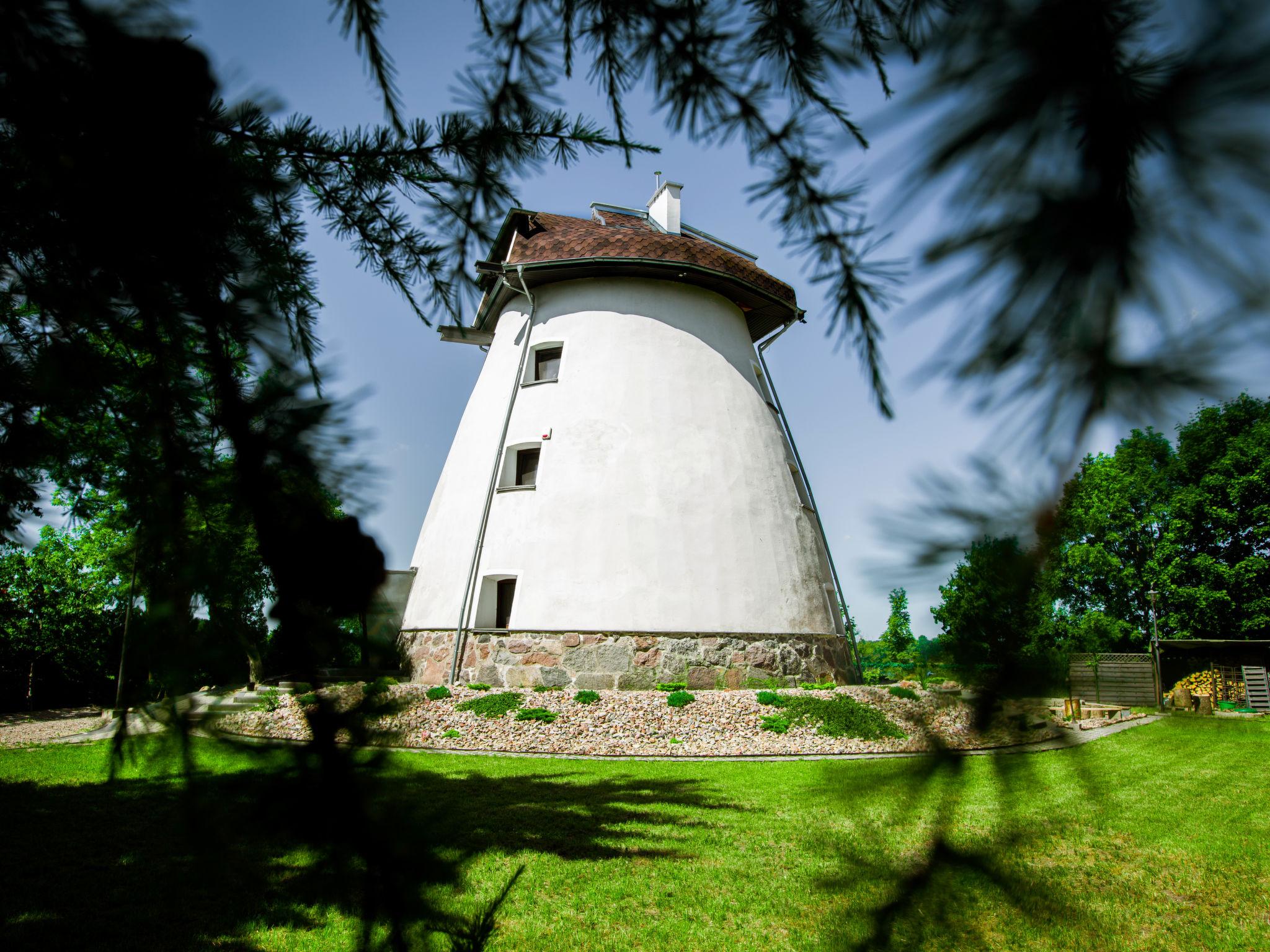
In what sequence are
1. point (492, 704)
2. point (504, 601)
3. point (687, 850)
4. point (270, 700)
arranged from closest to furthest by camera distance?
point (270, 700), point (687, 850), point (492, 704), point (504, 601)

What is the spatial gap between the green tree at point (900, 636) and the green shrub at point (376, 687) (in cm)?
70

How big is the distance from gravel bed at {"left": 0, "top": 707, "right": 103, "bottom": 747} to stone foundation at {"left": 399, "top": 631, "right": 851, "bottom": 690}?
5.28 metres

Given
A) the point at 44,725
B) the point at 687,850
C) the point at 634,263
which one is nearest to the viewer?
the point at 687,850

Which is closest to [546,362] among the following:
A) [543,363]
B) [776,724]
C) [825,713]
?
[543,363]

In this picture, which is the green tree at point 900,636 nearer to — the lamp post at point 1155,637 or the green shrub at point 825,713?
the lamp post at point 1155,637

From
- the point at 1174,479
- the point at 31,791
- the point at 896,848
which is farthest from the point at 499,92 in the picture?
the point at 31,791

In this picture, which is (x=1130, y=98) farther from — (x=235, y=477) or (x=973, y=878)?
(x=235, y=477)

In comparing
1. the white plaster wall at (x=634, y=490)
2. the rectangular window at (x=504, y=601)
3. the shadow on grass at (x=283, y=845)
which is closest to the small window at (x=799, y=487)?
the white plaster wall at (x=634, y=490)

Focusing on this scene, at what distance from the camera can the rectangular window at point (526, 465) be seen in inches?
549

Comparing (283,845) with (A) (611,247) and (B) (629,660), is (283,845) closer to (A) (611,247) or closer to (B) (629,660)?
(B) (629,660)

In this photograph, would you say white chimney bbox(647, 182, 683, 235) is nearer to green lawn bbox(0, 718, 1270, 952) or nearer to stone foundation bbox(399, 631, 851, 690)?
stone foundation bbox(399, 631, 851, 690)

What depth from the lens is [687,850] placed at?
4578mm

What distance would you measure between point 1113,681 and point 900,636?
0.32 meters

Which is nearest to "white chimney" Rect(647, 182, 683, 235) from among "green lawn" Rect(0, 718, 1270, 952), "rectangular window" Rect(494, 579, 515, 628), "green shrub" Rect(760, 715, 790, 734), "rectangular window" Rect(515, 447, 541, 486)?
"rectangular window" Rect(515, 447, 541, 486)
